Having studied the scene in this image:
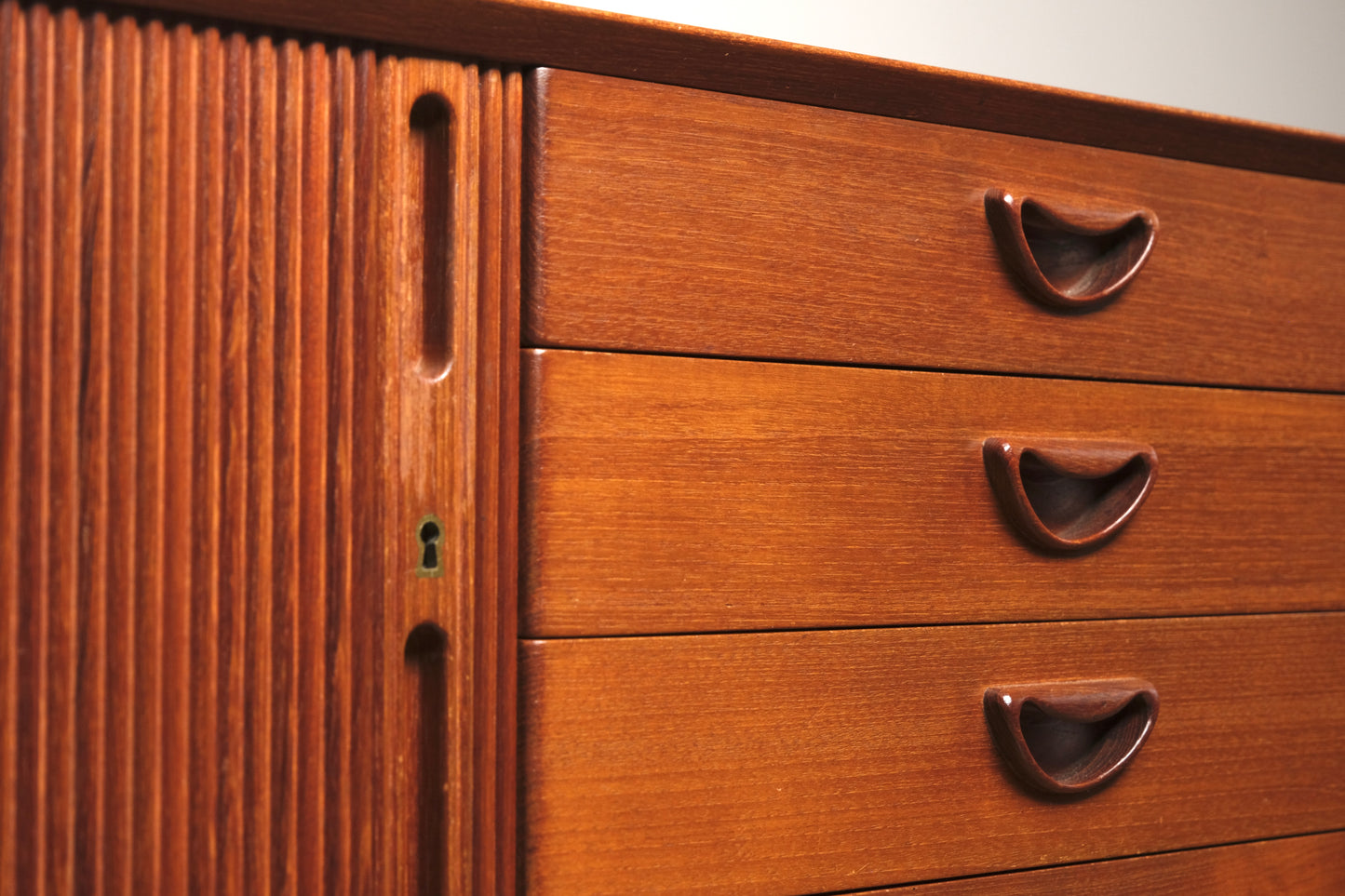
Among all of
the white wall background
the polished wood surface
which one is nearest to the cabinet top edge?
the polished wood surface

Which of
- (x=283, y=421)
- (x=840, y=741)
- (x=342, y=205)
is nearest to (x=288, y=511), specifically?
(x=283, y=421)

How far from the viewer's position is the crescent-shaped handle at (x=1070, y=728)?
26.5 inches

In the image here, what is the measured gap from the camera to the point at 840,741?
63cm

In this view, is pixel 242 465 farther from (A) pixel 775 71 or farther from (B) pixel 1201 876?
(B) pixel 1201 876

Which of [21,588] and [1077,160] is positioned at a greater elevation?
[1077,160]

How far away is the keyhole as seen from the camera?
0.55 meters

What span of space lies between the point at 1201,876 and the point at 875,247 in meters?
0.46

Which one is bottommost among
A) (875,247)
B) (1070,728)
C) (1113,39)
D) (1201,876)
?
(1201,876)

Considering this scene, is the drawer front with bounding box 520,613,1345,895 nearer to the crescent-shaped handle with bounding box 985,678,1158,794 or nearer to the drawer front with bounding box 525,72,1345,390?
the crescent-shaped handle with bounding box 985,678,1158,794

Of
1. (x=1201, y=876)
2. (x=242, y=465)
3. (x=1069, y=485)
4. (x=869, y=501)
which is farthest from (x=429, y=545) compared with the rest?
(x=1201, y=876)

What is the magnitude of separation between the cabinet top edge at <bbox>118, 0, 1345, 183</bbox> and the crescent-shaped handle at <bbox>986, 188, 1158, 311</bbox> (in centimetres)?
5

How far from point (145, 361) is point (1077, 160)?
0.55m

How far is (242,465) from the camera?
52 cm

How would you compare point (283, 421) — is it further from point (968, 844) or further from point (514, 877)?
point (968, 844)
